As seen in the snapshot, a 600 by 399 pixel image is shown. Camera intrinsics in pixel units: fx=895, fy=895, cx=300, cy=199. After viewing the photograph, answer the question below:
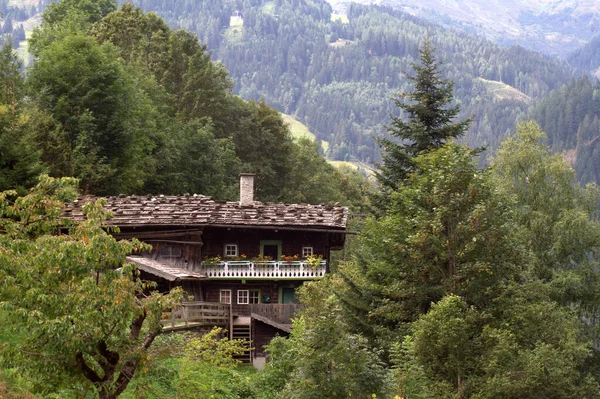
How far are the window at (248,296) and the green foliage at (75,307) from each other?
2480cm

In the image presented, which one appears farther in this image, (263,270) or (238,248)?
(238,248)

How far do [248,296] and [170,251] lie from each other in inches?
173

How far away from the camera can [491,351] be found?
26.2 meters

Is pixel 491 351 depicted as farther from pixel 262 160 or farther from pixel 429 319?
pixel 262 160

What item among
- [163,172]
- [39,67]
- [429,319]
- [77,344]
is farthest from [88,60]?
[77,344]

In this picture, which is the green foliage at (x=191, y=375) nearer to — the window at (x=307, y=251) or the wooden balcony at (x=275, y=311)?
the wooden balcony at (x=275, y=311)

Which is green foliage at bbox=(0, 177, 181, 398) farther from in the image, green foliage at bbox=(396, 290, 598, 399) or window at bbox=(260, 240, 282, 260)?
window at bbox=(260, 240, 282, 260)

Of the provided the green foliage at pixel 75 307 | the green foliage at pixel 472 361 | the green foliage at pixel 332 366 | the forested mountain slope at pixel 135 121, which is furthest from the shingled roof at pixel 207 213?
the green foliage at pixel 75 307

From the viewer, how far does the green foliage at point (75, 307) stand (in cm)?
1647

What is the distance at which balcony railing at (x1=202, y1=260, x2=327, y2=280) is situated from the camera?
41938 millimetres

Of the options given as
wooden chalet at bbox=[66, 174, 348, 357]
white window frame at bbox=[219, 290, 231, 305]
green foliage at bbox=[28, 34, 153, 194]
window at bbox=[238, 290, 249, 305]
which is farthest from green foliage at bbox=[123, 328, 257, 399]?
green foliage at bbox=[28, 34, 153, 194]

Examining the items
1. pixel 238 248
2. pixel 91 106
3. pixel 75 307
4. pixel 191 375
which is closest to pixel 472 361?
pixel 191 375

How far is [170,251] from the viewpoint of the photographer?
4156 centimetres

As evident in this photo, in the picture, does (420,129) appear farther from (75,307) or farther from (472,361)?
(75,307)
